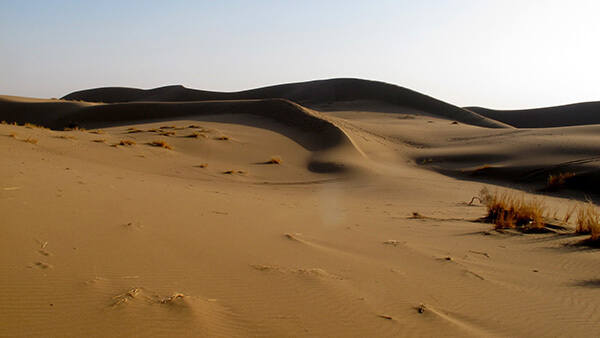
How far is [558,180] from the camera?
59.3 feet

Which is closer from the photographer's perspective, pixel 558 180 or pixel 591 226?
pixel 591 226

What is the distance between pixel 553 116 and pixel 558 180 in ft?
213

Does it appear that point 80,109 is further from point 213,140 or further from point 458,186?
point 458,186

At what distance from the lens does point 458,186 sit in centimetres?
1755

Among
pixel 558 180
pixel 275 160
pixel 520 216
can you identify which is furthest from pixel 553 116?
pixel 520 216

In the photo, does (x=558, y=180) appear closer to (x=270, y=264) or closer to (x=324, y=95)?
(x=270, y=264)

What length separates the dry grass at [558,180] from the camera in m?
17.8

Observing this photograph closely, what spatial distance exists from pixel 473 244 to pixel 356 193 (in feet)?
25.4

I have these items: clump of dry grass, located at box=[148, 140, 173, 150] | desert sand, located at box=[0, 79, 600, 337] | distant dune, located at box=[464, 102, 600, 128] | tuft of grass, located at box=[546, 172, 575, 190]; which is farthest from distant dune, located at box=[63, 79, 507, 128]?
desert sand, located at box=[0, 79, 600, 337]

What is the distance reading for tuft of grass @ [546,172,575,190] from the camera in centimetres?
1777

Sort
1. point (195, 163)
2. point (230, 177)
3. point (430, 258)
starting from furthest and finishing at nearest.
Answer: point (195, 163)
point (230, 177)
point (430, 258)

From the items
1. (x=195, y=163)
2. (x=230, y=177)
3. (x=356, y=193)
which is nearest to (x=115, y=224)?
(x=356, y=193)

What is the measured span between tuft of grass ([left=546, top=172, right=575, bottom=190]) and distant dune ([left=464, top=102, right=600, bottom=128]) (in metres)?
59.8

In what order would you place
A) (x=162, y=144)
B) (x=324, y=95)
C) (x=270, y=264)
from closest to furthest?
(x=270, y=264) < (x=162, y=144) < (x=324, y=95)
